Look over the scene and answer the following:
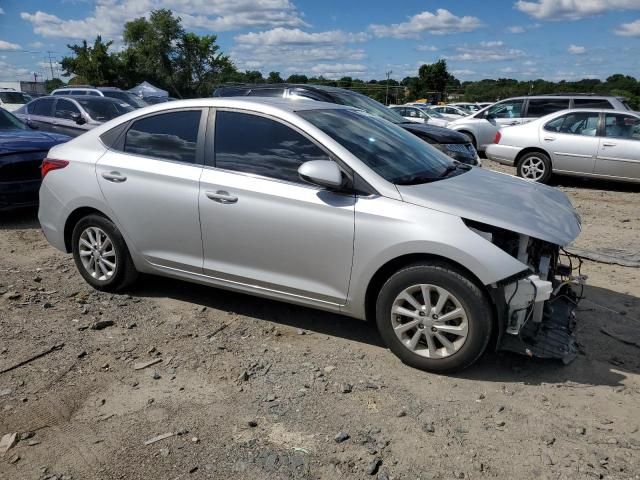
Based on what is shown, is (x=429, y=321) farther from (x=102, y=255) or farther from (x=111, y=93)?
(x=111, y=93)

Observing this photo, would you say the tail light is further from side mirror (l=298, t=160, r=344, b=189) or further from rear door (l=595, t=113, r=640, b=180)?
rear door (l=595, t=113, r=640, b=180)

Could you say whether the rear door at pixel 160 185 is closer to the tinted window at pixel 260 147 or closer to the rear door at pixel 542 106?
the tinted window at pixel 260 147

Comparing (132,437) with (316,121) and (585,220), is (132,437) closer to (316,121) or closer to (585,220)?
(316,121)

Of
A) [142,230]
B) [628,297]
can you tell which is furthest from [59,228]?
[628,297]

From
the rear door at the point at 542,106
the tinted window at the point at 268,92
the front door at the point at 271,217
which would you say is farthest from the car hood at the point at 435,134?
the front door at the point at 271,217

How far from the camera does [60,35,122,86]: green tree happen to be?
47.3 metres

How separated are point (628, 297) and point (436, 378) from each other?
2.36m

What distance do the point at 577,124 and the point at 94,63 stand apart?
44.7 meters

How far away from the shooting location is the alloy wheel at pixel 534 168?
36.1 ft

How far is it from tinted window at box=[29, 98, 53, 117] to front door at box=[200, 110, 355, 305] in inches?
400

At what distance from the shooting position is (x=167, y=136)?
4.59 meters

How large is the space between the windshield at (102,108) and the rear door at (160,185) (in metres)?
8.22

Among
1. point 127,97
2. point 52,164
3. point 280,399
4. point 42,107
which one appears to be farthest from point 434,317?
point 127,97

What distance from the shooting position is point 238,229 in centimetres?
414
